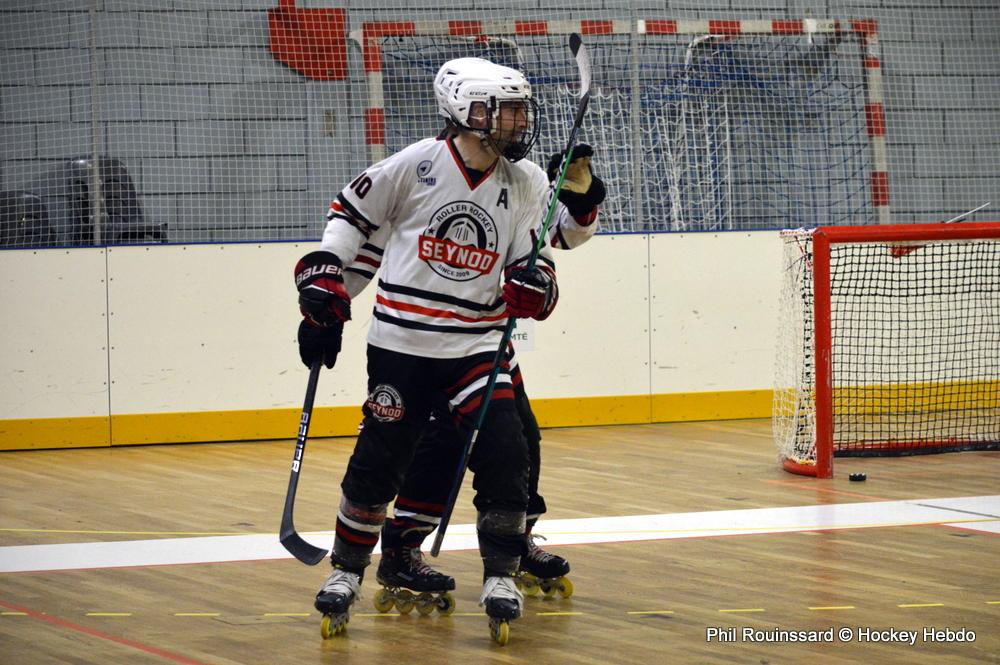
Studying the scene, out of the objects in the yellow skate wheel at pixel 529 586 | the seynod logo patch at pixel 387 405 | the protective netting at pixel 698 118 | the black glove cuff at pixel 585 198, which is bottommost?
the yellow skate wheel at pixel 529 586

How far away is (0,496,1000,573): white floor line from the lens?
413 cm

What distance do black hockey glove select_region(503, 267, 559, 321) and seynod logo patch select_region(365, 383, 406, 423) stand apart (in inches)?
13.7

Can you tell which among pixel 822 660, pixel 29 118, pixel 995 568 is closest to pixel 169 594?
pixel 822 660

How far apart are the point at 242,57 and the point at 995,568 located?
5.17 metres

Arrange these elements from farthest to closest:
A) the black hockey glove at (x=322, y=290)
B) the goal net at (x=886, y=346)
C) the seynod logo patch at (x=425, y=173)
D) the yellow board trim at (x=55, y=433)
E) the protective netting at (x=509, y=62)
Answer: the protective netting at (x=509, y=62), the yellow board trim at (x=55, y=433), the goal net at (x=886, y=346), the seynod logo patch at (x=425, y=173), the black hockey glove at (x=322, y=290)

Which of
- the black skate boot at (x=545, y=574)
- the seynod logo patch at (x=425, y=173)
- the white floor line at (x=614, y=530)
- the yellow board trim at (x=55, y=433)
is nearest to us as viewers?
the seynod logo patch at (x=425, y=173)

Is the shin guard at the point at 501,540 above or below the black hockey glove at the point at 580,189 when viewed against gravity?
below

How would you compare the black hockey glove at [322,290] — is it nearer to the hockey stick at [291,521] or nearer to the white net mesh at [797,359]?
the hockey stick at [291,521]

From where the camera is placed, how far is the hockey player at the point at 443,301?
3.22 meters

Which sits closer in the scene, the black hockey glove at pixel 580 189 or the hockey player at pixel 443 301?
the hockey player at pixel 443 301

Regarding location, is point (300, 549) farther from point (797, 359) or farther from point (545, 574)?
point (797, 359)

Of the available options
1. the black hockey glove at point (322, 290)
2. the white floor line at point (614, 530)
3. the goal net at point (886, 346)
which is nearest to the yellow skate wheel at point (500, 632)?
the black hockey glove at point (322, 290)

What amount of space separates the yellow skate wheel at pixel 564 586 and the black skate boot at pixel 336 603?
1.91 ft

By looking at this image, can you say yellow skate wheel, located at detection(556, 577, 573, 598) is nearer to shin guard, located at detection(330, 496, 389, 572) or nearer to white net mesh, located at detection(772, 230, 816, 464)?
shin guard, located at detection(330, 496, 389, 572)
